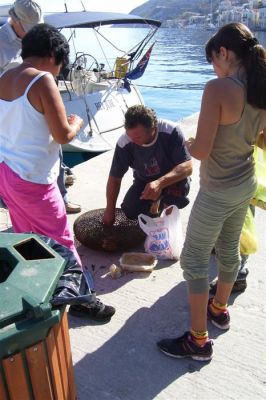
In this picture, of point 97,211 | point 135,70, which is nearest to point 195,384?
point 97,211

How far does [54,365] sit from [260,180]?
5.34ft

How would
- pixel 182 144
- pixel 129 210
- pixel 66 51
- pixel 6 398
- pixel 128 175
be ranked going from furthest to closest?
pixel 128 175, pixel 129 210, pixel 182 144, pixel 66 51, pixel 6 398

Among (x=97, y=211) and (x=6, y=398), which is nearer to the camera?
(x=6, y=398)

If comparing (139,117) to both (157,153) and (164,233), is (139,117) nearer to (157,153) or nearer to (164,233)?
(157,153)

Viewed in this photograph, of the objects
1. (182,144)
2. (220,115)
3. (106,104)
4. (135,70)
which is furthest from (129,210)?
(135,70)

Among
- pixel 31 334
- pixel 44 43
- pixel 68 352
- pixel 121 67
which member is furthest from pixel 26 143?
pixel 121 67

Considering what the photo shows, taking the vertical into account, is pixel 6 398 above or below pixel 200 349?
above

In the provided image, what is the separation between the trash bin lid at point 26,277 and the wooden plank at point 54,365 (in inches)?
6.3

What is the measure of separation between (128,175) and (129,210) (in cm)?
155

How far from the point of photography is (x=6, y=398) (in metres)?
1.45

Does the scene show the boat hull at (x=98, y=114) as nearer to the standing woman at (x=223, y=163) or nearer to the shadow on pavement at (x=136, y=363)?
the shadow on pavement at (x=136, y=363)

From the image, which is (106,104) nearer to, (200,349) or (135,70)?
(135,70)

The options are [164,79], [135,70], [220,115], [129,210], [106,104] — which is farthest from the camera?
[164,79]

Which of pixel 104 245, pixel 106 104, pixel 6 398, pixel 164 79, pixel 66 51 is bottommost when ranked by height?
pixel 164 79
